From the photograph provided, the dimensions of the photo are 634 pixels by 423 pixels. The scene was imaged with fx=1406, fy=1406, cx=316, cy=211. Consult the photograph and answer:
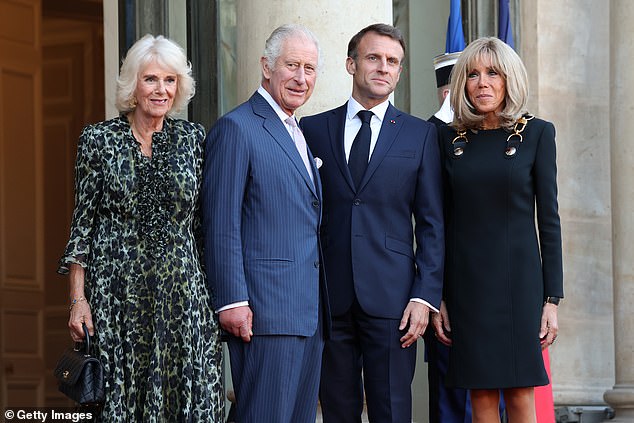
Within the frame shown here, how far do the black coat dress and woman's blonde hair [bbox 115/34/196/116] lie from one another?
107cm

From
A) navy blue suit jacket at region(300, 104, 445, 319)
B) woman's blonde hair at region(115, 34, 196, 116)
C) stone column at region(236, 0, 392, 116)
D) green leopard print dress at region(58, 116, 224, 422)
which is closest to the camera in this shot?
green leopard print dress at region(58, 116, 224, 422)

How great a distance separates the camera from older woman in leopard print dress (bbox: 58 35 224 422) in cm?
475

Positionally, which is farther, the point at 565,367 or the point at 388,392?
the point at 565,367

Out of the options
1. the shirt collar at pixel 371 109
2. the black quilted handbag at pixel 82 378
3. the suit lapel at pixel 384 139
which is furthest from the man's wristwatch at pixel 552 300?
the black quilted handbag at pixel 82 378

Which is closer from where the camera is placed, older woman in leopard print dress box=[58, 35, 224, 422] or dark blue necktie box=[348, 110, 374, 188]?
older woman in leopard print dress box=[58, 35, 224, 422]

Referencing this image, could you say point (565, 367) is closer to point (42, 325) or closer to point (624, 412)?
point (624, 412)

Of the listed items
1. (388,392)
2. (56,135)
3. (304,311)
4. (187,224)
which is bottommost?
(388,392)

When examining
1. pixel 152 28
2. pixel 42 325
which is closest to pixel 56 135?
pixel 42 325

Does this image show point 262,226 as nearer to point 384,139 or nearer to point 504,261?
point 384,139

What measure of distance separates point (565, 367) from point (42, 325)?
3.93 metres

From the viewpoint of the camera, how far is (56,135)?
1140 centimetres

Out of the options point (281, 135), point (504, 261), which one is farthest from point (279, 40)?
point (504, 261)

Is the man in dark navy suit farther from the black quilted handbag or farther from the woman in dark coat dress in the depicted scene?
the black quilted handbag

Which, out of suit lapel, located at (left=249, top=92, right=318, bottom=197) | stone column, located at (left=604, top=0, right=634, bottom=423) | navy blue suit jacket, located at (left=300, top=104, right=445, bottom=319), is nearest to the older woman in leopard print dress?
suit lapel, located at (left=249, top=92, right=318, bottom=197)
